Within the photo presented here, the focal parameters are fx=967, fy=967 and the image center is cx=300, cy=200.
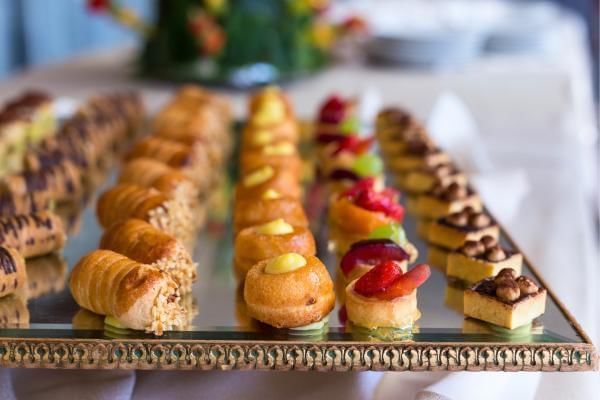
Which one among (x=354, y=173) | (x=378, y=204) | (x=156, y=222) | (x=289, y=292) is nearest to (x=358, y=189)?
(x=378, y=204)

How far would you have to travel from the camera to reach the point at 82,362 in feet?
3.12

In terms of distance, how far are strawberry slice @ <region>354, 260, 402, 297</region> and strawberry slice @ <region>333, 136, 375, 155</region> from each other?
2.10ft

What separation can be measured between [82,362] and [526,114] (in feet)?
5.01

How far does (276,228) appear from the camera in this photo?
120 centimetres

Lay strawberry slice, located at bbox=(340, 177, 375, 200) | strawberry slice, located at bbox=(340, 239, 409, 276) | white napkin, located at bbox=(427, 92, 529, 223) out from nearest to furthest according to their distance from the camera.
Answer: strawberry slice, located at bbox=(340, 239, 409, 276) → strawberry slice, located at bbox=(340, 177, 375, 200) → white napkin, located at bbox=(427, 92, 529, 223)

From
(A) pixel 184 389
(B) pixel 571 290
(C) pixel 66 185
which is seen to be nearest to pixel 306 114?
(C) pixel 66 185

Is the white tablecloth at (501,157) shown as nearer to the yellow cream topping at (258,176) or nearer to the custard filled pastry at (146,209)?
the custard filled pastry at (146,209)

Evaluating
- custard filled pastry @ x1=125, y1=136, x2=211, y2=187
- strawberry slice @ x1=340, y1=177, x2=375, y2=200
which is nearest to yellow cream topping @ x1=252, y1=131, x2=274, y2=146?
custard filled pastry @ x1=125, y1=136, x2=211, y2=187

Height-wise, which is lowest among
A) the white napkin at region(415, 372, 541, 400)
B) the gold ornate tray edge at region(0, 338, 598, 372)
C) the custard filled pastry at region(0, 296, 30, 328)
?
the white napkin at region(415, 372, 541, 400)

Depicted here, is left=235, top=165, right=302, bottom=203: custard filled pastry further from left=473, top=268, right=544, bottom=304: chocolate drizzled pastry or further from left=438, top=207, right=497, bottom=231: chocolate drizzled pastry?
left=473, top=268, right=544, bottom=304: chocolate drizzled pastry

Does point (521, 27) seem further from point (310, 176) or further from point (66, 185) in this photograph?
point (66, 185)

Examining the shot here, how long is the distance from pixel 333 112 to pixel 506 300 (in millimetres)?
979

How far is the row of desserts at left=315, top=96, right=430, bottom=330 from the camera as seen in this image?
1.02 m

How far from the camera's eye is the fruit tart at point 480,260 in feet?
3.83
